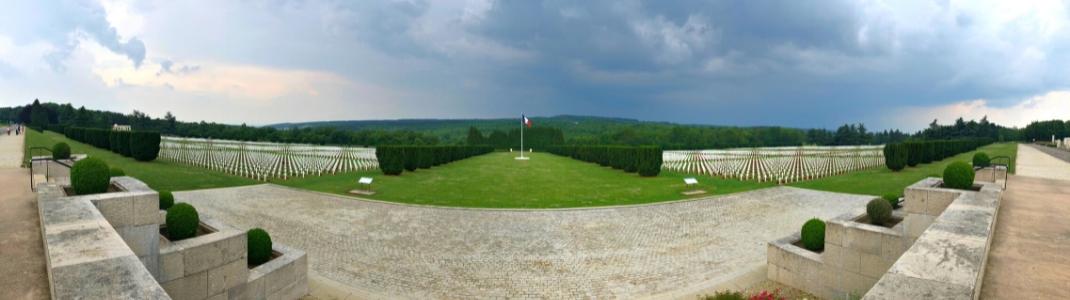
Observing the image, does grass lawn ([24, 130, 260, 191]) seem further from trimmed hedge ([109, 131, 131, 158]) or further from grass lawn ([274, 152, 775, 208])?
grass lawn ([274, 152, 775, 208])

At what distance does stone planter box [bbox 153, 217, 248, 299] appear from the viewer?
19.0 ft

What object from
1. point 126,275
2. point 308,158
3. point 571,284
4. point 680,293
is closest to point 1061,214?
point 680,293

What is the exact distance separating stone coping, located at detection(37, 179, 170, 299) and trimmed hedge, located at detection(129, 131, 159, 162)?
25685mm

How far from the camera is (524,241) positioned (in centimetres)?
1094

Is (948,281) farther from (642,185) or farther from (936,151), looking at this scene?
(936,151)

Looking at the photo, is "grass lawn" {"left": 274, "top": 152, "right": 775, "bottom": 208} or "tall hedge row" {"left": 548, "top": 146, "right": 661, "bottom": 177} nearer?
"grass lawn" {"left": 274, "top": 152, "right": 775, "bottom": 208}

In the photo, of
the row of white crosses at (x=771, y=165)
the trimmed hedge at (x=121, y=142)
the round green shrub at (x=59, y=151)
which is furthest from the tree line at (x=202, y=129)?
the round green shrub at (x=59, y=151)

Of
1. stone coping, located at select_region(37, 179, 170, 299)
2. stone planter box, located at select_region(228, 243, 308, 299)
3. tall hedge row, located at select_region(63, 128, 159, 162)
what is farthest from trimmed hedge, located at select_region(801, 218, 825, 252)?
tall hedge row, located at select_region(63, 128, 159, 162)

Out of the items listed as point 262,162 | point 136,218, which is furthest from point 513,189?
point 262,162

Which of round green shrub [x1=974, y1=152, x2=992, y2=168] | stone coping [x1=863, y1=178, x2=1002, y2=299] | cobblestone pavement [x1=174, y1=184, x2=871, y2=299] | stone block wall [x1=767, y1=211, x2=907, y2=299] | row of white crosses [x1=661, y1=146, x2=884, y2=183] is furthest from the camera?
row of white crosses [x1=661, y1=146, x2=884, y2=183]

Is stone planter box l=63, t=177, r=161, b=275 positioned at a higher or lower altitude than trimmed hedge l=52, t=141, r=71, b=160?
lower

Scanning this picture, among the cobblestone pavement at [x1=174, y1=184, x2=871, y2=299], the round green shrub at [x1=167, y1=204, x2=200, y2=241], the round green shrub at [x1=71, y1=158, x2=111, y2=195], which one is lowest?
the cobblestone pavement at [x1=174, y1=184, x2=871, y2=299]

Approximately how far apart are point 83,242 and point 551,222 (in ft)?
33.4

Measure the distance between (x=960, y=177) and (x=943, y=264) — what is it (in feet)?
23.5
